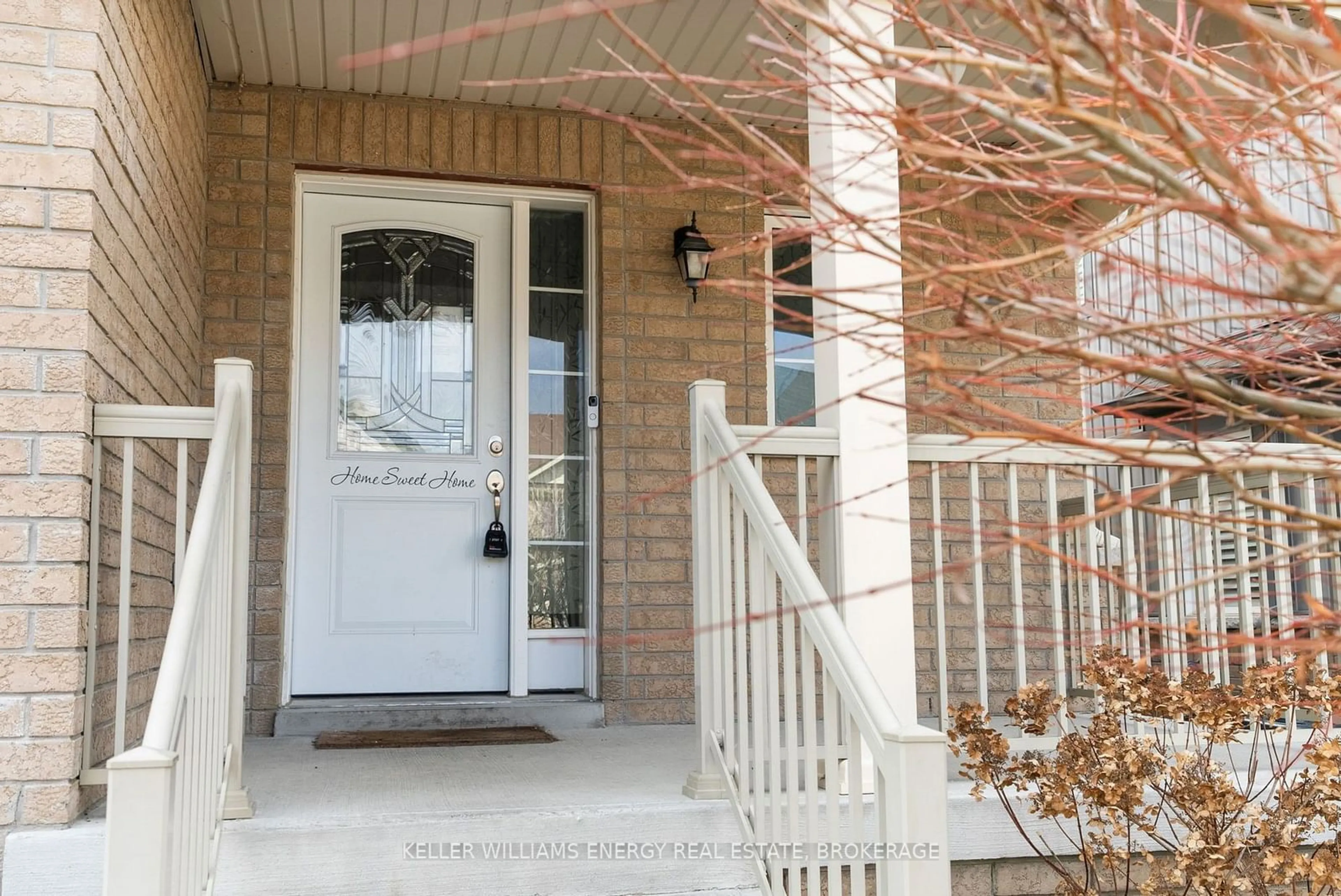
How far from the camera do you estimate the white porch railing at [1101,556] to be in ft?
3.65

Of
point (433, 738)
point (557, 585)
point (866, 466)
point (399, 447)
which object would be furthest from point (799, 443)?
point (399, 447)

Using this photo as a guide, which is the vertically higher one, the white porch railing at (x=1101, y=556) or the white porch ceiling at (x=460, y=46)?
the white porch ceiling at (x=460, y=46)

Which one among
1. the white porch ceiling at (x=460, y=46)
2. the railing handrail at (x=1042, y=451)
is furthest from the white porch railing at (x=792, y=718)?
the white porch ceiling at (x=460, y=46)

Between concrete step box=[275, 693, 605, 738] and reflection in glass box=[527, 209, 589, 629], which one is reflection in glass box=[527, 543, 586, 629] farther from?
concrete step box=[275, 693, 605, 738]

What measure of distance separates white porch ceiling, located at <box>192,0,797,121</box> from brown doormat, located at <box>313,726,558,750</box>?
212 cm

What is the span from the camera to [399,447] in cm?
455

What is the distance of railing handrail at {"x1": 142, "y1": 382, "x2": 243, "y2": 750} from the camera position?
187 centimetres

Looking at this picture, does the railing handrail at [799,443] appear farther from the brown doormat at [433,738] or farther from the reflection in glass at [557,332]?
the reflection in glass at [557,332]

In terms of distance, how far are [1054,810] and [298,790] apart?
1.84 m

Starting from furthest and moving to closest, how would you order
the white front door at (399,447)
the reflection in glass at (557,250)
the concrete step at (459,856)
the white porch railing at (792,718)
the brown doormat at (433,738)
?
1. the reflection in glass at (557,250)
2. the white front door at (399,447)
3. the brown doormat at (433,738)
4. the concrete step at (459,856)
5. the white porch railing at (792,718)

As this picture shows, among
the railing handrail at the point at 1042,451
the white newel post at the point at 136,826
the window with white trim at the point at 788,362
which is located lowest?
the white newel post at the point at 136,826

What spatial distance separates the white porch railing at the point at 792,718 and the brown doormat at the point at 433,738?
1.09 metres

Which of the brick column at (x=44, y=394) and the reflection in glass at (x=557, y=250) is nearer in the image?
the brick column at (x=44, y=394)

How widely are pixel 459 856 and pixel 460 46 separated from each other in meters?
2.65
